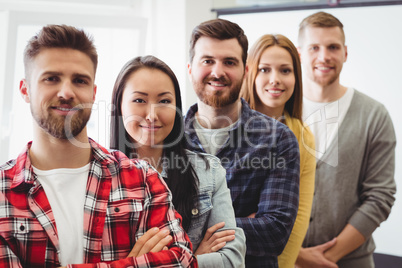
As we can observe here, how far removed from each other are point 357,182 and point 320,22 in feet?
3.19

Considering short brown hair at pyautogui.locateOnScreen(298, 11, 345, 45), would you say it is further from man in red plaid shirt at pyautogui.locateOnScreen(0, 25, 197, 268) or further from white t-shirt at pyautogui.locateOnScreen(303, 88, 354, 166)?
man in red plaid shirt at pyautogui.locateOnScreen(0, 25, 197, 268)

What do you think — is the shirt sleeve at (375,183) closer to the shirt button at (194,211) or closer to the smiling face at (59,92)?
the shirt button at (194,211)

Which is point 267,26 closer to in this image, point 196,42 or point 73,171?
point 196,42

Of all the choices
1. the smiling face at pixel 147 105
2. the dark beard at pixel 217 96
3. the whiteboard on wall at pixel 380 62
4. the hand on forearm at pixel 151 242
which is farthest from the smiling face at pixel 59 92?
the whiteboard on wall at pixel 380 62

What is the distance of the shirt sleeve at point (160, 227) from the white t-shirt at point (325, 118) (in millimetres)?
1255

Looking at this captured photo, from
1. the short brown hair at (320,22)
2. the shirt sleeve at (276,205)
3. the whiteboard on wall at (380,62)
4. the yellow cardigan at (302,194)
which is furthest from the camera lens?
the whiteboard on wall at (380,62)

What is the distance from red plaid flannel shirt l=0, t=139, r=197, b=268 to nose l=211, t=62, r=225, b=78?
0.58 meters

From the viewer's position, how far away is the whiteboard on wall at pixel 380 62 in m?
2.68

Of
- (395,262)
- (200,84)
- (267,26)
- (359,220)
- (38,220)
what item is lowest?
(395,262)

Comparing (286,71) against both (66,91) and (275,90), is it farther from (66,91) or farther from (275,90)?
(66,91)

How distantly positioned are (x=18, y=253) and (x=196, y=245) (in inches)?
23.6

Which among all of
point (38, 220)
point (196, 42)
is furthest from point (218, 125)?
point (38, 220)

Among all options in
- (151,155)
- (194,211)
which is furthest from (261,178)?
(151,155)

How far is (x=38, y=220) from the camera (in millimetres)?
1140
